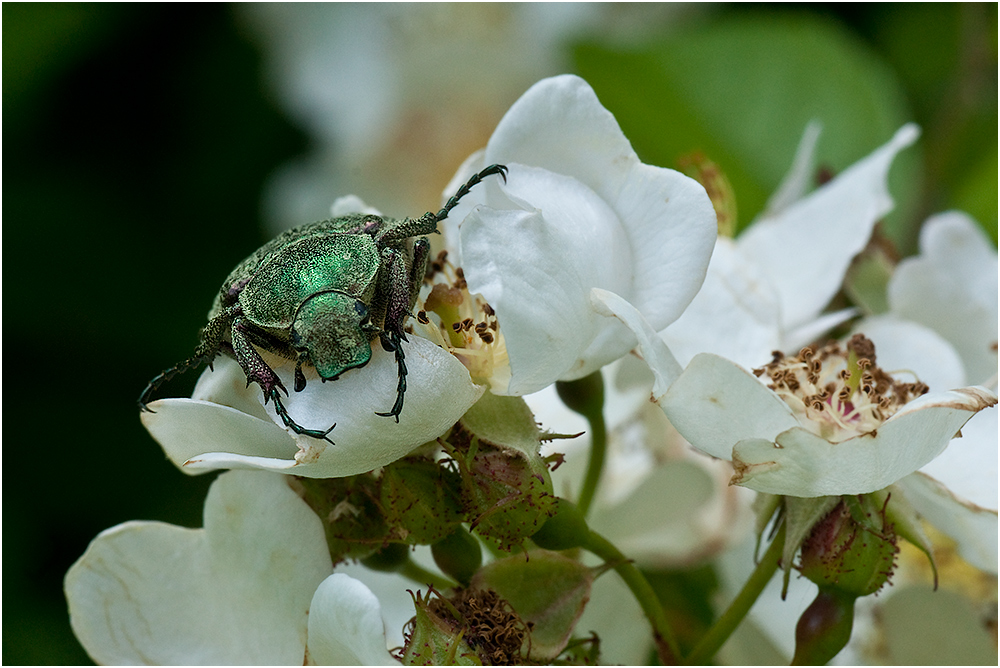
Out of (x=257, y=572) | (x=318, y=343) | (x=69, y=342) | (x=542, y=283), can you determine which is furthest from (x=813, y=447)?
(x=69, y=342)

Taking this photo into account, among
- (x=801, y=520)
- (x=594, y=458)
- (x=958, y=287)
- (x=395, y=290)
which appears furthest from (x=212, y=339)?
(x=958, y=287)

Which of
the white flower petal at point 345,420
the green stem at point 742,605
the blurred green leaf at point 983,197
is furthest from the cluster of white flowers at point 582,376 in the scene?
the blurred green leaf at point 983,197

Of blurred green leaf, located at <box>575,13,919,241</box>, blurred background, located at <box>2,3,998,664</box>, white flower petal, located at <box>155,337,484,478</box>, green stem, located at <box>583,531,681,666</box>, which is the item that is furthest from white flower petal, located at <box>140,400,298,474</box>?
blurred green leaf, located at <box>575,13,919,241</box>

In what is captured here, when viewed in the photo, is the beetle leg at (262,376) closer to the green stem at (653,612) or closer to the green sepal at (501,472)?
the green sepal at (501,472)

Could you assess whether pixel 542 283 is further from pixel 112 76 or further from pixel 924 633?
pixel 112 76

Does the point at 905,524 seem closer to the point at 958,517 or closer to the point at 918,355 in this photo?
the point at 958,517
